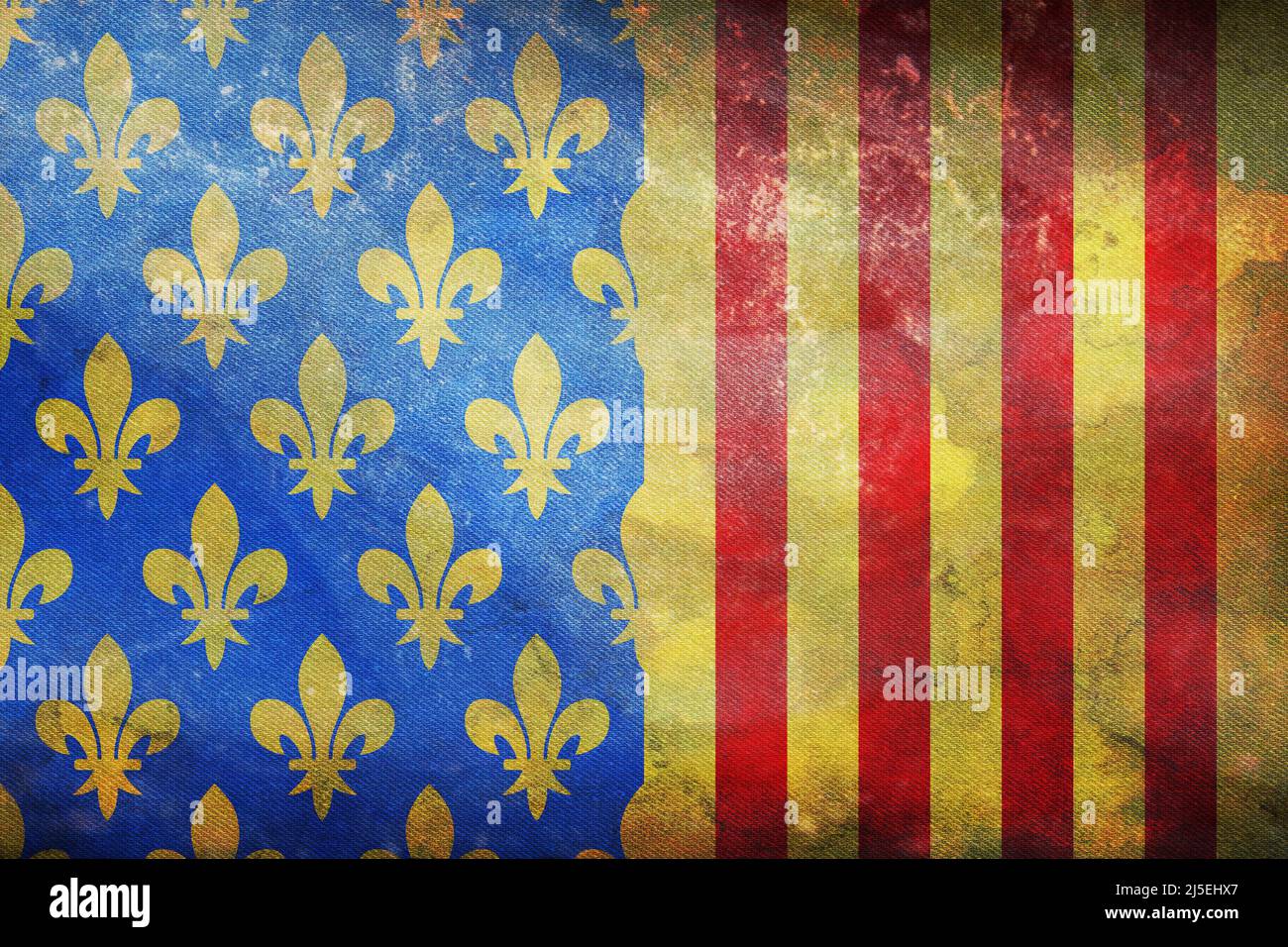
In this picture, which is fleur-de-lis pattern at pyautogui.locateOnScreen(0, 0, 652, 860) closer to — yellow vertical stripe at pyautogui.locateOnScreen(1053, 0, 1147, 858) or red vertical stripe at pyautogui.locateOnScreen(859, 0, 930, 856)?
red vertical stripe at pyautogui.locateOnScreen(859, 0, 930, 856)

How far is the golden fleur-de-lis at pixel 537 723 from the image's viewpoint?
5.99 feet

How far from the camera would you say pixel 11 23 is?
5.92ft

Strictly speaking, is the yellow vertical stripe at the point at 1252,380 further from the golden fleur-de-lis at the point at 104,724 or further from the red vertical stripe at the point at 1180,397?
the golden fleur-de-lis at the point at 104,724

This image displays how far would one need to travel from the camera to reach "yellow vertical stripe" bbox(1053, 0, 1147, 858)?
1.80m

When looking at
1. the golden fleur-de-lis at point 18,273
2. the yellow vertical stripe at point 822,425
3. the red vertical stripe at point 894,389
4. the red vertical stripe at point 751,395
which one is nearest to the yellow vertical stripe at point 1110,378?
the red vertical stripe at point 894,389

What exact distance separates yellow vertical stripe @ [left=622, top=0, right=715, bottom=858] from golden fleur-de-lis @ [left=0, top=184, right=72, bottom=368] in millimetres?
982

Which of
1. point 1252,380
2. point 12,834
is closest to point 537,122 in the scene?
point 1252,380

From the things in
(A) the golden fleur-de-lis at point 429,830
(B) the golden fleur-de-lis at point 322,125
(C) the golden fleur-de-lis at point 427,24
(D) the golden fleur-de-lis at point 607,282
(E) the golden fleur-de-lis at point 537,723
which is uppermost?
(C) the golden fleur-de-lis at point 427,24

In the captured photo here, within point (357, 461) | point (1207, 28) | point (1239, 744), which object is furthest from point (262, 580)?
point (1207, 28)

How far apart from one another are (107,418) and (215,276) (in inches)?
12.1

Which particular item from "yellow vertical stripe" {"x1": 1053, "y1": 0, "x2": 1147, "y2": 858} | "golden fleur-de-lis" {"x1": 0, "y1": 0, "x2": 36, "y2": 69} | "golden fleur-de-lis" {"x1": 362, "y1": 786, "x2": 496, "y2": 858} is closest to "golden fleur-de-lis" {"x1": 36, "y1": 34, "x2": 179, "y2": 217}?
"golden fleur-de-lis" {"x1": 0, "y1": 0, "x2": 36, "y2": 69}

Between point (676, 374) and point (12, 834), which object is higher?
point (676, 374)

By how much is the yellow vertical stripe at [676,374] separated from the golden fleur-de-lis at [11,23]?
1.05 metres

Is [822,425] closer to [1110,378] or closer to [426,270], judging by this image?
[1110,378]
